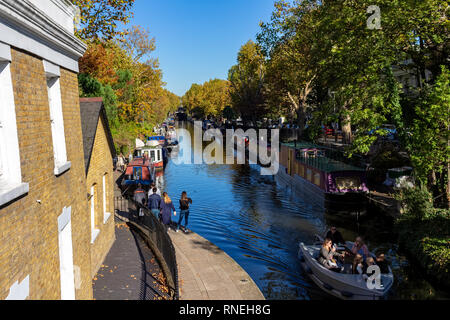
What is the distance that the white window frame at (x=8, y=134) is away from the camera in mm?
4340

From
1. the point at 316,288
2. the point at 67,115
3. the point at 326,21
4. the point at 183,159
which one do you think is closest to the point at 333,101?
the point at 326,21

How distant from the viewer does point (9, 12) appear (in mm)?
4211

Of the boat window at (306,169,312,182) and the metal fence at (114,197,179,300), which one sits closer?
the metal fence at (114,197,179,300)

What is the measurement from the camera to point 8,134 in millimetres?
4398

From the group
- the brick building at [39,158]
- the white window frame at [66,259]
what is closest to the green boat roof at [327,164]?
the brick building at [39,158]

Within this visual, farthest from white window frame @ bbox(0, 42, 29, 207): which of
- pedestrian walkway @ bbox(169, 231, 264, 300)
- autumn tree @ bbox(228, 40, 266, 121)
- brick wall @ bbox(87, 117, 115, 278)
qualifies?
autumn tree @ bbox(228, 40, 266, 121)

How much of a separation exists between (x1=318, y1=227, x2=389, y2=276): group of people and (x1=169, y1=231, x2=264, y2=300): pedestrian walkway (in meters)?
2.93

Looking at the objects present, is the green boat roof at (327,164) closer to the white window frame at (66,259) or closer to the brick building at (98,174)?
the brick building at (98,174)

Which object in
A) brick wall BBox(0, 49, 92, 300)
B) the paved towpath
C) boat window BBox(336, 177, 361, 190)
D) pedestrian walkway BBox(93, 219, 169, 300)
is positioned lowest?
the paved towpath

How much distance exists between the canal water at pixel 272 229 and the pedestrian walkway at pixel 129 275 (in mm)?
4004

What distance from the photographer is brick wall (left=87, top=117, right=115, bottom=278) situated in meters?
11.0

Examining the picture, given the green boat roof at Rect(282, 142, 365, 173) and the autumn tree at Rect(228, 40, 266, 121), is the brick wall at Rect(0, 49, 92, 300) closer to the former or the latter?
the green boat roof at Rect(282, 142, 365, 173)

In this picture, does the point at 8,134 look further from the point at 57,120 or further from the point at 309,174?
the point at 309,174

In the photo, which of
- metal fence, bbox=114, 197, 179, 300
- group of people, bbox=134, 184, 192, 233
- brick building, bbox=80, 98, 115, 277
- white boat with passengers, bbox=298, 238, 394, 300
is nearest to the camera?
metal fence, bbox=114, 197, 179, 300
